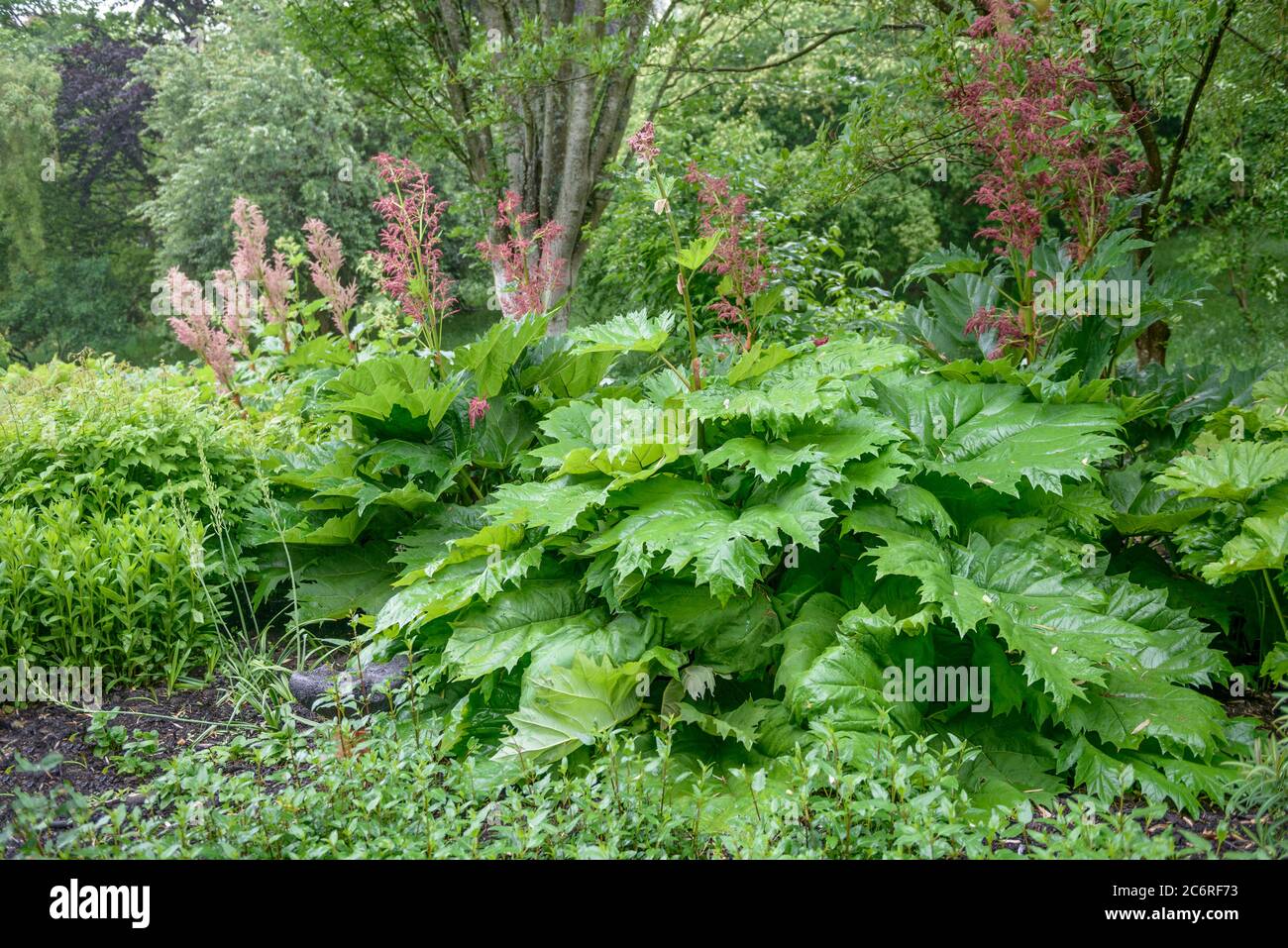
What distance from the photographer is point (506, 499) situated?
346 cm

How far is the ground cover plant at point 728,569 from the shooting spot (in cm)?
250

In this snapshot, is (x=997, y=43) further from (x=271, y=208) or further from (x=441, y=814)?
(x=271, y=208)

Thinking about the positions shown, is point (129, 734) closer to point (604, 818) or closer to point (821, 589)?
point (604, 818)

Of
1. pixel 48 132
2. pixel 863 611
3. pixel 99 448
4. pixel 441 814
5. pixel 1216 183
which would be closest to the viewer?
pixel 441 814

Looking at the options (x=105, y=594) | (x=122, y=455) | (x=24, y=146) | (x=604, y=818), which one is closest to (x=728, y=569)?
(x=604, y=818)

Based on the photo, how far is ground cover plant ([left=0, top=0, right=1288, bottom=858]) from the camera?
8.20ft

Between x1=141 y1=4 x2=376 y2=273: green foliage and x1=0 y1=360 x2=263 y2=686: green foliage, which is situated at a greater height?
x1=141 y1=4 x2=376 y2=273: green foliage

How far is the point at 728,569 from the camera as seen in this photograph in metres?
2.79

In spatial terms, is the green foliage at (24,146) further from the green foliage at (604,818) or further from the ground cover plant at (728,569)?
the green foliage at (604,818)

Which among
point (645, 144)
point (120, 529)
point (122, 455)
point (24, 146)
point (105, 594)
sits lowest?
point (105, 594)

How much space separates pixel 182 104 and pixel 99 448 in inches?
685

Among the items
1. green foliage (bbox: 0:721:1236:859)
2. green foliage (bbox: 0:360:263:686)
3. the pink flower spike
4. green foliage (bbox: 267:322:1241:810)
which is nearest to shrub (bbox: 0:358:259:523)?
green foliage (bbox: 0:360:263:686)

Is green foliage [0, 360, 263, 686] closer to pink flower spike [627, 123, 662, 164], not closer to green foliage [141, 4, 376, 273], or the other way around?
pink flower spike [627, 123, 662, 164]
